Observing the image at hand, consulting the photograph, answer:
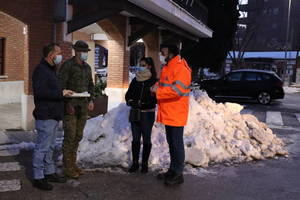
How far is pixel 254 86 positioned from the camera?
17812 mm

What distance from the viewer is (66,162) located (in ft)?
17.1

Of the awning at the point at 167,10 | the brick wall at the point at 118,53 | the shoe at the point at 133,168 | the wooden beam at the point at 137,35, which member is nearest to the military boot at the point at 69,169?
the shoe at the point at 133,168

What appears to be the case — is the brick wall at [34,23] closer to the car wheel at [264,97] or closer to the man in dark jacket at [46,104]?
the man in dark jacket at [46,104]

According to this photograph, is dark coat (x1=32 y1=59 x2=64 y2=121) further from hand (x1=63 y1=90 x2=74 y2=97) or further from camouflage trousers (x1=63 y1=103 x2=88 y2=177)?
camouflage trousers (x1=63 y1=103 x2=88 y2=177)

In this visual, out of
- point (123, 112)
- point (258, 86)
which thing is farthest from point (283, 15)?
point (123, 112)

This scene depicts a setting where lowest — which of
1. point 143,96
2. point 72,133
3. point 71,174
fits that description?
point 71,174

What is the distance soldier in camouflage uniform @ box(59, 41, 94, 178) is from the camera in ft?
16.6

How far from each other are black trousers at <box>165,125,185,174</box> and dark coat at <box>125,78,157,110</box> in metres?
0.53

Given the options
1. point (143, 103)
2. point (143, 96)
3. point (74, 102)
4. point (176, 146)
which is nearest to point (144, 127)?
point (143, 103)

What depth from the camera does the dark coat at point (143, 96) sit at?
5.54 meters

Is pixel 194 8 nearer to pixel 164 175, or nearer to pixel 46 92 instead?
pixel 164 175

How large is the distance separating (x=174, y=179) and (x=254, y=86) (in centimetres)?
1354

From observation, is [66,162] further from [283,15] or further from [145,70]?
[283,15]

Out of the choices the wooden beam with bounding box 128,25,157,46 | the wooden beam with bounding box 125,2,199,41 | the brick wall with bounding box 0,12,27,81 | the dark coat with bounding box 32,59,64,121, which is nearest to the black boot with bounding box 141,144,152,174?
the dark coat with bounding box 32,59,64,121
